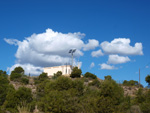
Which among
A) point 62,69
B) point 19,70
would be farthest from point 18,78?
point 62,69

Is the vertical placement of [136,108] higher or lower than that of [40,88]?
lower

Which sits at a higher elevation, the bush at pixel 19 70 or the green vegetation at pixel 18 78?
the bush at pixel 19 70

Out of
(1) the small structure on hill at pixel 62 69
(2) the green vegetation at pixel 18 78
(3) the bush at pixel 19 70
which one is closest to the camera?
(2) the green vegetation at pixel 18 78

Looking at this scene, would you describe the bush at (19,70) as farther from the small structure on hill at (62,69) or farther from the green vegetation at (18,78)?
the small structure on hill at (62,69)

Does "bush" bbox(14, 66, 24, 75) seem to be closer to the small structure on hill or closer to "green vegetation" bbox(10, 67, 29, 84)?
"green vegetation" bbox(10, 67, 29, 84)

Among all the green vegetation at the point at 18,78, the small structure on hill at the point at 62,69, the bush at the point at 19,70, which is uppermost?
the small structure on hill at the point at 62,69

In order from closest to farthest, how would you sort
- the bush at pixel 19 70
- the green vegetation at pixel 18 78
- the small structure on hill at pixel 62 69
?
the green vegetation at pixel 18 78, the bush at pixel 19 70, the small structure on hill at pixel 62 69

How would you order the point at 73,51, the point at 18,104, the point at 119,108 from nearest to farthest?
the point at 119,108 → the point at 18,104 → the point at 73,51

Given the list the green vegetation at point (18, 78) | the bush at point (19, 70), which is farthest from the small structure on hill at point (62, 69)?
the green vegetation at point (18, 78)

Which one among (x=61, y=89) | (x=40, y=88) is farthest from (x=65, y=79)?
(x=40, y=88)

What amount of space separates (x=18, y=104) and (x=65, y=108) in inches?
208

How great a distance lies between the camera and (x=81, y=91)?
2092 cm

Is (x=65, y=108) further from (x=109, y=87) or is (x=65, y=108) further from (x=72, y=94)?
(x=109, y=87)

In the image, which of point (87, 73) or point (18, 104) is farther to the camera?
point (87, 73)
